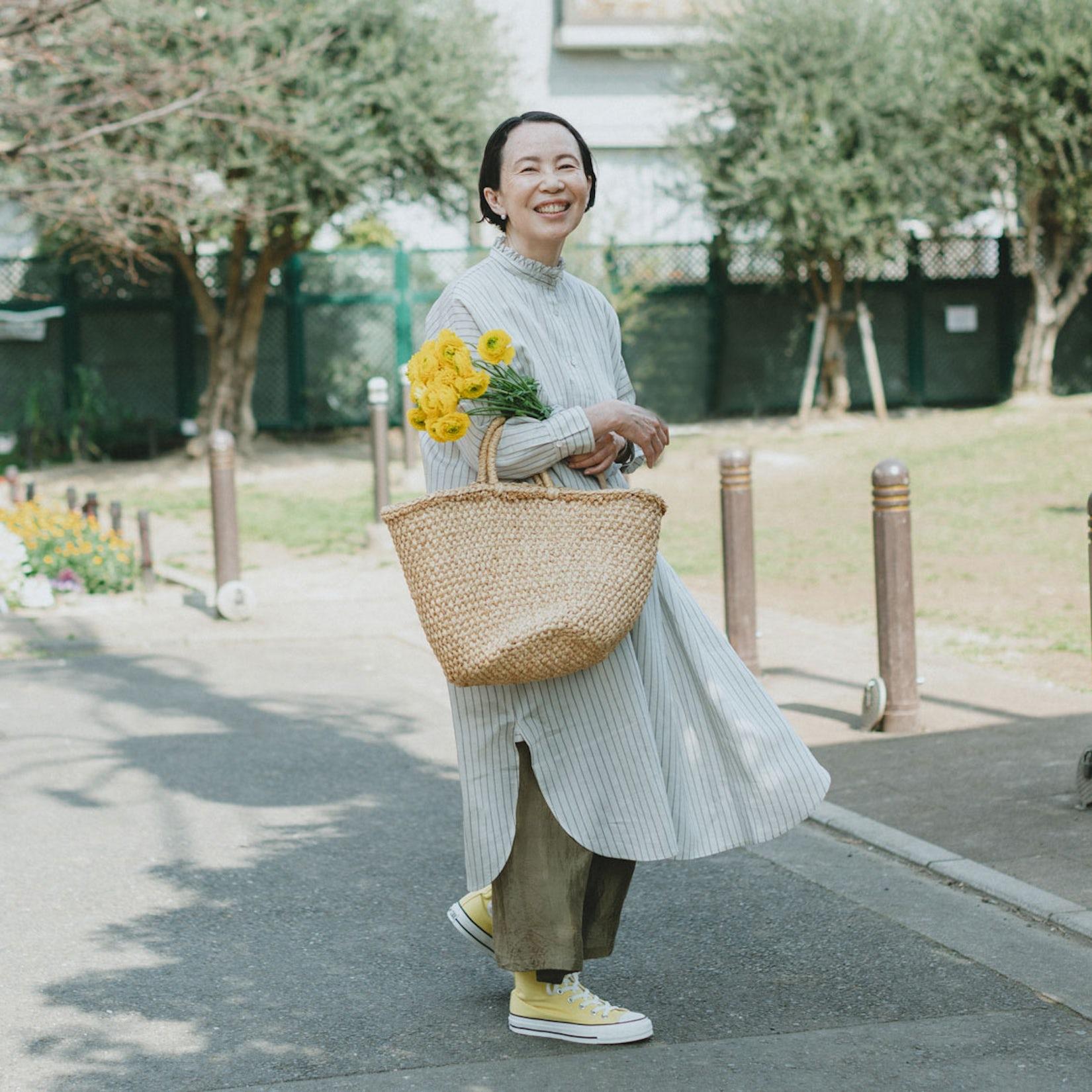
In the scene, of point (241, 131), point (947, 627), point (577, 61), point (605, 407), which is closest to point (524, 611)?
point (605, 407)

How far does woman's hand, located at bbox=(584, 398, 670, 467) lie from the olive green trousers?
701 mm

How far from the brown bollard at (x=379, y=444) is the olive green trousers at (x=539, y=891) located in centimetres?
914

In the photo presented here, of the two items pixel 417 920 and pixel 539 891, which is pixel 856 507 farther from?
pixel 539 891

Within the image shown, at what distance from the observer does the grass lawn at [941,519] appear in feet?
29.3

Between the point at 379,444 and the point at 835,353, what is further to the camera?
the point at 835,353

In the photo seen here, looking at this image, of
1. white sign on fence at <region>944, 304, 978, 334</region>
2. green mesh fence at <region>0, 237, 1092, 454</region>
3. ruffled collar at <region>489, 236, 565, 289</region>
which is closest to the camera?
ruffled collar at <region>489, 236, 565, 289</region>

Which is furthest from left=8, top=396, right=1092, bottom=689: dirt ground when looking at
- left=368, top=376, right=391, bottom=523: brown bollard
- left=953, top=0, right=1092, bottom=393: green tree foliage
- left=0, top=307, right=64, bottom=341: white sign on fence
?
left=0, top=307, right=64, bottom=341: white sign on fence

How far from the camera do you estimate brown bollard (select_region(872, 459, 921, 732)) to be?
640 centimetres

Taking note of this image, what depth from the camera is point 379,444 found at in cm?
1289

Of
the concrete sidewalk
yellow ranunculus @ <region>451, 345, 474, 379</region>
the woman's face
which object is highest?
the woman's face

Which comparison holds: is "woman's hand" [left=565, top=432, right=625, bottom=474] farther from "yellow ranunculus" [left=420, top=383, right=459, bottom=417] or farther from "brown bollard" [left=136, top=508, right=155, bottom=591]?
"brown bollard" [left=136, top=508, right=155, bottom=591]

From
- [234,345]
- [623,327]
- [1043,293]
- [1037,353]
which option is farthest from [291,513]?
[1043,293]

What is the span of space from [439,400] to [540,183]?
0.57 meters

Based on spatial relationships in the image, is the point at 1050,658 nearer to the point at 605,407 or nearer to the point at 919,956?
the point at 919,956
